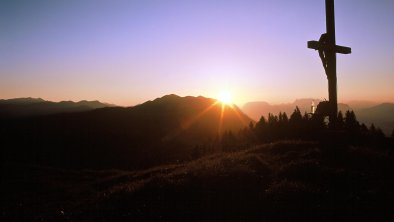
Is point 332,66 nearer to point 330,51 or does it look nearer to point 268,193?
point 330,51

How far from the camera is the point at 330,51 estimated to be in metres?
17.0

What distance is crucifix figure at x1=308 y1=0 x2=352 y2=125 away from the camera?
16.8m

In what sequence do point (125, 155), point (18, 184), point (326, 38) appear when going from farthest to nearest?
point (125, 155), point (18, 184), point (326, 38)

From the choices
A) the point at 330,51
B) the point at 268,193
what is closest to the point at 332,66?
the point at 330,51

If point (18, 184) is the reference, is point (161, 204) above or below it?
above

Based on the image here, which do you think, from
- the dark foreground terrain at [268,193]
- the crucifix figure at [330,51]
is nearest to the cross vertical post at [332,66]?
the crucifix figure at [330,51]

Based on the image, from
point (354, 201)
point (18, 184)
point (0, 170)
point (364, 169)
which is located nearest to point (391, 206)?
point (354, 201)

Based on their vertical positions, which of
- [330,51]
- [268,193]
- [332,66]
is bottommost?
[268,193]

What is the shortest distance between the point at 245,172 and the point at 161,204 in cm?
434

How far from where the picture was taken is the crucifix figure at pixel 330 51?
55.0 feet

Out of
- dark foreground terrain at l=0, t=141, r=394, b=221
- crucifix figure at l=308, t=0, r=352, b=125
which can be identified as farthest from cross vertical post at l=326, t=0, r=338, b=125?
dark foreground terrain at l=0, t=141, r=394, b=221

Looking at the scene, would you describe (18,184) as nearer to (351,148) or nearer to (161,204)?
(161,204)

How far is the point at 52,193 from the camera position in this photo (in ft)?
82.1

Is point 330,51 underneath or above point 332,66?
above
